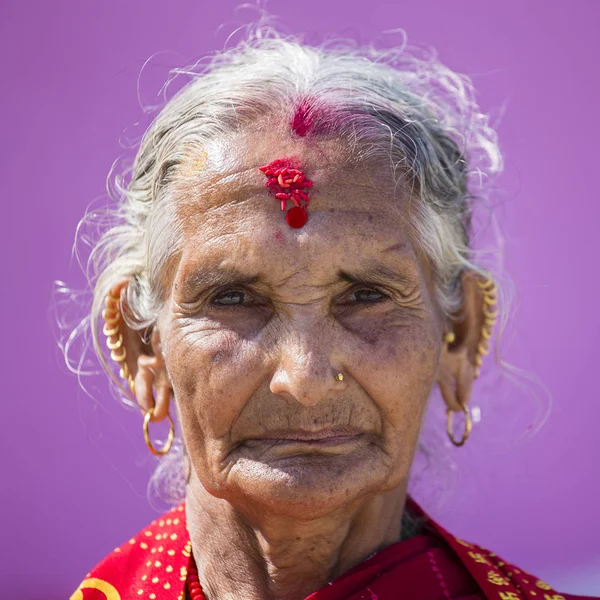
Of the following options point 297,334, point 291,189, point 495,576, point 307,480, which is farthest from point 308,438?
point 495,576

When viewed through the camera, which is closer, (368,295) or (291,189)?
(291,189)

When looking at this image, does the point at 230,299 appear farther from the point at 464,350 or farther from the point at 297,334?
the point at 464,350

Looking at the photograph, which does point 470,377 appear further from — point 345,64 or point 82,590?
point 82,590

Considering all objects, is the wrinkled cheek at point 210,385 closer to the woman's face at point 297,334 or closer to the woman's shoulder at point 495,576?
the woman's face at point 297,334

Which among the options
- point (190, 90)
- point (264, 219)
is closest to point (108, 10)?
point (190, 90)

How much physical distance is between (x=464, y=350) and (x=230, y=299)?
758mm

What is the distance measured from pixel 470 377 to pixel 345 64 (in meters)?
0.97

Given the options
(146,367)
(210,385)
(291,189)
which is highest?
(291,189)

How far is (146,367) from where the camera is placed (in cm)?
288

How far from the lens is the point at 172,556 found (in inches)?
112

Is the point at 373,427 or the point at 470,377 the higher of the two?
the point at 470,377

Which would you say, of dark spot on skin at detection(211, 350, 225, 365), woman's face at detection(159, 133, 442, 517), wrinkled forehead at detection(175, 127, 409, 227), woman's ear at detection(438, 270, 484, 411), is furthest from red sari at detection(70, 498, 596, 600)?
wrinkled forehead at detection(175, 127, 409, 227)

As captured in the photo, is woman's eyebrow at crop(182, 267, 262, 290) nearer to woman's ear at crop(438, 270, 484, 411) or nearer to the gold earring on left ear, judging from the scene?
the gold earring on left ear

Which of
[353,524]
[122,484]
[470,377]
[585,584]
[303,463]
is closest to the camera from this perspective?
[303,463]
